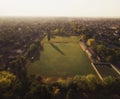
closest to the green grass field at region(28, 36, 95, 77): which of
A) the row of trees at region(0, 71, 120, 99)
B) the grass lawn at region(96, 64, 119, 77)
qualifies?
the grass lawn at region(96, 64, 119, 77)

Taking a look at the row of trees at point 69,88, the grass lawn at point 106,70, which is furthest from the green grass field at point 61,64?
the row of trees at point 69,88

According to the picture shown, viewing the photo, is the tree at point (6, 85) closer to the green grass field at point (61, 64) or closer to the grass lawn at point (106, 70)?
the green grass field at point (61, 64)

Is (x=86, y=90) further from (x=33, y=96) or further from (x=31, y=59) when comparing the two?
(x=31, y=59)

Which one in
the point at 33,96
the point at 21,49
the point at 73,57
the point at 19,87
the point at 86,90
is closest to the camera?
the point at 33,96

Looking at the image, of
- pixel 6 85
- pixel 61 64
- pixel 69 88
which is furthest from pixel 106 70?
pixel 6 85

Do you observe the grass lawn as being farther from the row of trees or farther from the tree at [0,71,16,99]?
the tree at [0,71,16,99]

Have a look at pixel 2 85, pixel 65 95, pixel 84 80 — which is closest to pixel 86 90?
pixel 84 80

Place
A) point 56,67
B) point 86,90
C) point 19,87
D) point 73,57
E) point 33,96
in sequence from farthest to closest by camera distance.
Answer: point 73,57 → point 56,67 → point 86,90 → point 19,87 → point 33,96

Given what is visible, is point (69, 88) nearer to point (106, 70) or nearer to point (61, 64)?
point (61, 64)
